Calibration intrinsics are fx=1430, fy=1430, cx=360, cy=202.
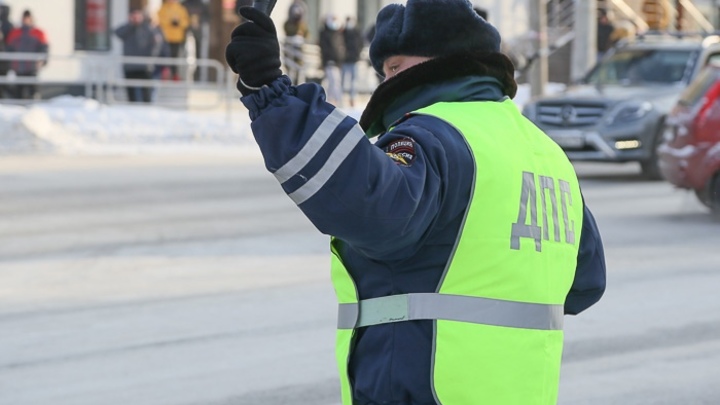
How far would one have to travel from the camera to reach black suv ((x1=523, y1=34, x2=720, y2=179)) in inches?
663

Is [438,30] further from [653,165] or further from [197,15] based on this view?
[197,15]

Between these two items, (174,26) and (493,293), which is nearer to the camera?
(493,293)

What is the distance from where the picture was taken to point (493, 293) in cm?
287

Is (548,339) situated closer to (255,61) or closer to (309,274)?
(255,61)

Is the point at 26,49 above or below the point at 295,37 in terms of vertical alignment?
below

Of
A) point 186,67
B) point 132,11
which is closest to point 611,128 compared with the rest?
point 186,67

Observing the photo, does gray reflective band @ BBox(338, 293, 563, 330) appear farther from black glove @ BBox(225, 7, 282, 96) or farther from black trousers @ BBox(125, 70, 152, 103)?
black trousers @ BBox(125, 70, 152, 103)

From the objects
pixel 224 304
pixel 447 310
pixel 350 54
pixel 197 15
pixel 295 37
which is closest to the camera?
pixel 447 310

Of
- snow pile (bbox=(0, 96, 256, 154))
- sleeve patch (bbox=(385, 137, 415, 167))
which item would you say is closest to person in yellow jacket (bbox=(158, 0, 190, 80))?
snow pile (bbox=(0, 96, 256, 154))

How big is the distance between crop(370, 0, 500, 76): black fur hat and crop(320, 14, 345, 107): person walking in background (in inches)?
915

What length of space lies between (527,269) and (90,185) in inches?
502

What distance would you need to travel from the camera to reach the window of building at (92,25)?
91.7 feet

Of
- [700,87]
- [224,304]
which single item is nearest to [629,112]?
[700,87]

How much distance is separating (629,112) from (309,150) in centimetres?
1475
